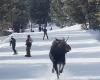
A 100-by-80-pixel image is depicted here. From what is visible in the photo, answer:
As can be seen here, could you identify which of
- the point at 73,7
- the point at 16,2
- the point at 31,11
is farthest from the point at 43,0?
the point at 73,7

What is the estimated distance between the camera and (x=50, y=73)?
19766mm

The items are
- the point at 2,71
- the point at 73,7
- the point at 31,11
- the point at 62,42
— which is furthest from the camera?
the point at 31,11

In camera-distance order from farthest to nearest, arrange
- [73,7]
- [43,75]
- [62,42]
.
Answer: [73,7] → [43,75] → [62,42]

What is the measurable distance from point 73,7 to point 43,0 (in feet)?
176

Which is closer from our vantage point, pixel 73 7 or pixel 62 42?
pixel 62 42

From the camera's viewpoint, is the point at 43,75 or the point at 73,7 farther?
the point at 73,7

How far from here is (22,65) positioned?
78.8 feet

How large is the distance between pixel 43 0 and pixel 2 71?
327ft

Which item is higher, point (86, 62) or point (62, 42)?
point (62, 42)

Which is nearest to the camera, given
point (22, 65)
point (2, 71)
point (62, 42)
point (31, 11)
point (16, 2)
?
point (62, 42)

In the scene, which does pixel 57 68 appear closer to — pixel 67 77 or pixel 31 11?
pixel 67 77

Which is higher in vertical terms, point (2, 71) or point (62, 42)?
point (62, 42)

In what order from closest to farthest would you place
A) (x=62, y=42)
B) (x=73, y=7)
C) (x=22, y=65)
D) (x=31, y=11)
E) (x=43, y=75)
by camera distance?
(x=62, y=42) < (x=43, y=75) < (x=22, y=65) < (x=73, y=7) < (x=31, y=11)

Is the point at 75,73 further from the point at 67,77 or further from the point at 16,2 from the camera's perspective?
the point at 16,2
